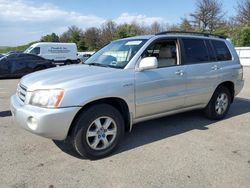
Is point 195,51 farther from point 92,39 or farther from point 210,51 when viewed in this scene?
point 92,39

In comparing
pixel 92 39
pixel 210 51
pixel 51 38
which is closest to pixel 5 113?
pixel 210 51

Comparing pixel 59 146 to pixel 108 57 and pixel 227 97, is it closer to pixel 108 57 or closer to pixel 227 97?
pixel 108 57

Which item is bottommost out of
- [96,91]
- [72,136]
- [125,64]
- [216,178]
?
[216,178]

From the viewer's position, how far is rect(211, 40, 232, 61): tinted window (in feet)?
19.5

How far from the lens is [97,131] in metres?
4.02

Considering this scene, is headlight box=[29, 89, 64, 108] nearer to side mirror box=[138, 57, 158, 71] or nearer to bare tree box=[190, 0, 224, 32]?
side mirror box=[138, 57, 158, 71]

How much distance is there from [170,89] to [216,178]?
70.1 inches

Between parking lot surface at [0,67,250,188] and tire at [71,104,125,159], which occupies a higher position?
tire at [71,104,125,159]

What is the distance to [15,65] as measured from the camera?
14477 millimetres

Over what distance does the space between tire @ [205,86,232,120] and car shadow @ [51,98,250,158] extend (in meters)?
0.18

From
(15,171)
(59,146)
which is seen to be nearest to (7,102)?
(59,146)

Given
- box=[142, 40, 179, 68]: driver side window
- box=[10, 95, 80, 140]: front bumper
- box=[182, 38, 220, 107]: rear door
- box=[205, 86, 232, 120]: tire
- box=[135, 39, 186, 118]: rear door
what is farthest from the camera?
box=[205, 86, 232, 120]: tire

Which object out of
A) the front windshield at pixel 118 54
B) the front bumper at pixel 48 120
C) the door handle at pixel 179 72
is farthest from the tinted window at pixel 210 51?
the front bumper at pixel 48 120

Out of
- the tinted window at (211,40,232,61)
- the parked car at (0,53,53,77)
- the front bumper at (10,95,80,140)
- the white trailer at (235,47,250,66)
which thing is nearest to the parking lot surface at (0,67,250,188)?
the front bumper at (10,95,80,140)
